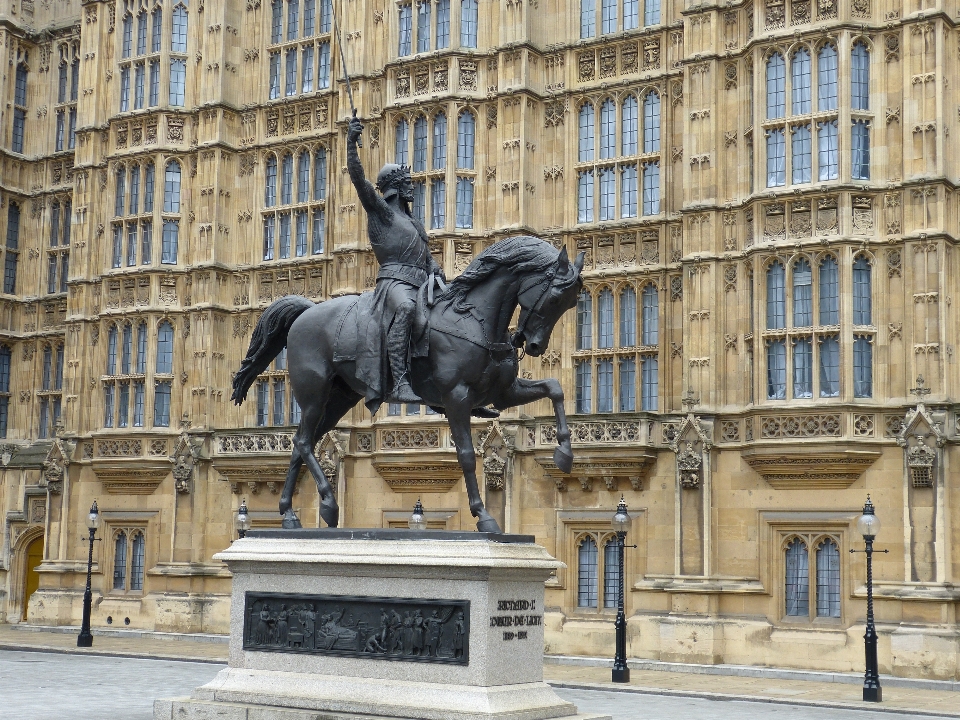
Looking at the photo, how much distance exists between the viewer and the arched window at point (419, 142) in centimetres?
3511

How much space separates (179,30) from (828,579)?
24854 millimetres

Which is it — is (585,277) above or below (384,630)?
above

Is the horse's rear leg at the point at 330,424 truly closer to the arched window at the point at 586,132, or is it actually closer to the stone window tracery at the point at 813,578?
the stone window tracery at the point at 813,578

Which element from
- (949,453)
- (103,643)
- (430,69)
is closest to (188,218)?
(430,69)

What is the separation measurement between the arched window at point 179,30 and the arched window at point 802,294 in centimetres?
2038

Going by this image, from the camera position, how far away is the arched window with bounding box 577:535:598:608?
32000mm

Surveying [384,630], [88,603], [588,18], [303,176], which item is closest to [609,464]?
[588,18]

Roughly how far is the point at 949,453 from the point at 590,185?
11408mm

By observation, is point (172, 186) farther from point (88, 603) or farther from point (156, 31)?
point (88, 603)

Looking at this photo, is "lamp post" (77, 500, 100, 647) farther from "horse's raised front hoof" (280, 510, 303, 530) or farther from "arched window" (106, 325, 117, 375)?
"horse's raised front hoof" (280, 510, 303, 530)

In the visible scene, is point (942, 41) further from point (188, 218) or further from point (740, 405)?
point (188, 218)

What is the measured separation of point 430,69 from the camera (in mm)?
35062

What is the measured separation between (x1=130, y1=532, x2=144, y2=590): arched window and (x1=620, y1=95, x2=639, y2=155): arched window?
1797 centimetres

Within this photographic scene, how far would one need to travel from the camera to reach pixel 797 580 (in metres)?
29.2
